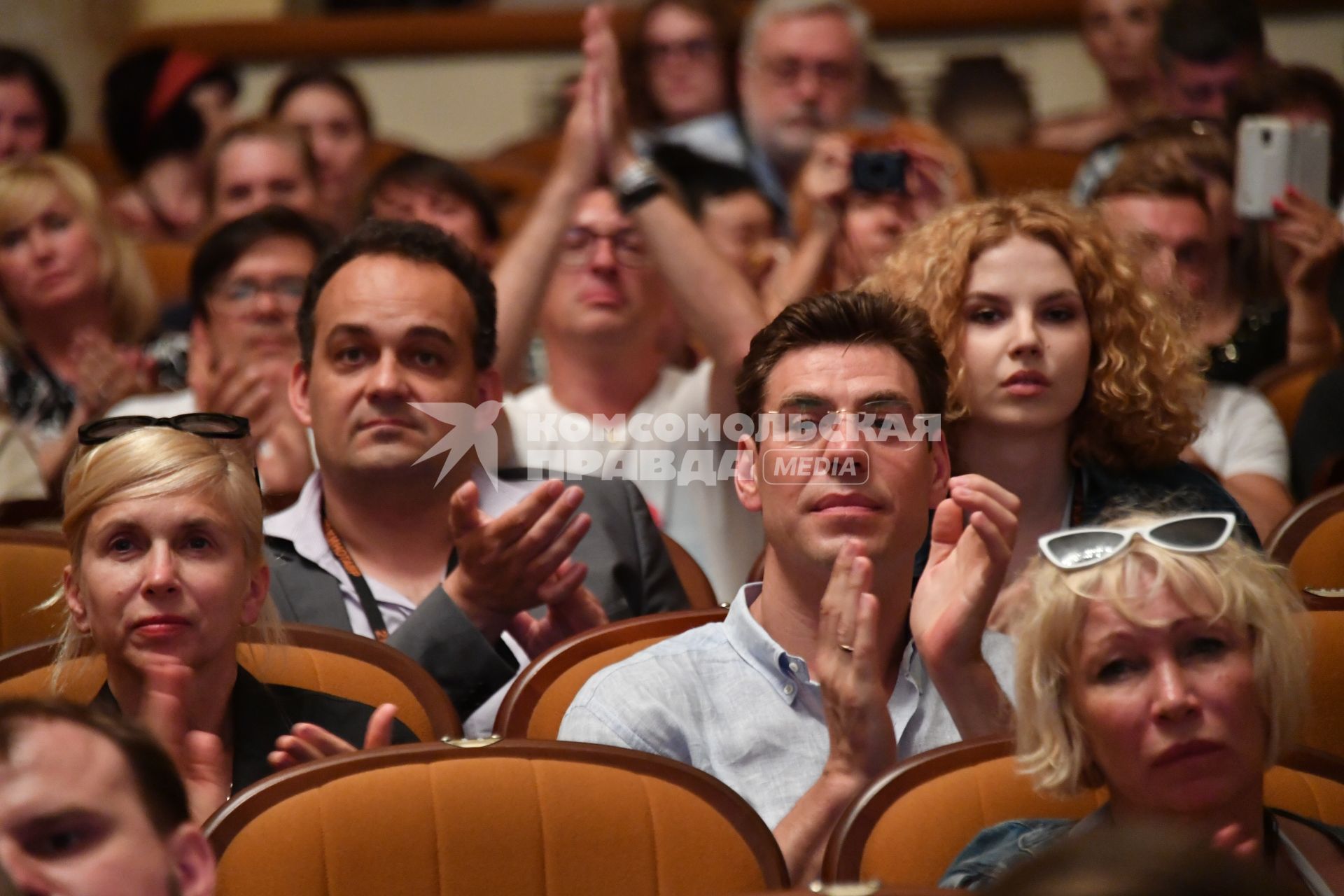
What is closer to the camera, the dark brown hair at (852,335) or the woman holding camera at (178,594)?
the woman holding camera at (178,594)

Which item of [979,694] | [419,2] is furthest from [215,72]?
[979,694]

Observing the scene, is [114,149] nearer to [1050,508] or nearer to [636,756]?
[1050,508]

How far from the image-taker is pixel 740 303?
2.97 meters

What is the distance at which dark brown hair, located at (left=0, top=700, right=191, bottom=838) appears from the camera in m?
1.45

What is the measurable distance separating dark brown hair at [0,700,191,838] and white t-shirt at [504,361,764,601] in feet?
4.96

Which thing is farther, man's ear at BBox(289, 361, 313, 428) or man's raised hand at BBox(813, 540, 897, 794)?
man's ear at BBox(289, 361, 313, 428)

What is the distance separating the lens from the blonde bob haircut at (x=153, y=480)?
2.04 m

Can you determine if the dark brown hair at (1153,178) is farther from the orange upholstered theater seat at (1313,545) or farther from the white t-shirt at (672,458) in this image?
the orange upholstered theater seat at (1313,545)

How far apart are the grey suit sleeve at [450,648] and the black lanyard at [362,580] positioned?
128mm

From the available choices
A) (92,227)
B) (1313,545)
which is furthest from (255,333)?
(1313,545)

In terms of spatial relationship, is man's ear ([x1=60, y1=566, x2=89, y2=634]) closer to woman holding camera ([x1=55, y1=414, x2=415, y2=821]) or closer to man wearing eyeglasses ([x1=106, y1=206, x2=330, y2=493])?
woman holding camera ([x1=55, y1=414, x2=415, y2=821])

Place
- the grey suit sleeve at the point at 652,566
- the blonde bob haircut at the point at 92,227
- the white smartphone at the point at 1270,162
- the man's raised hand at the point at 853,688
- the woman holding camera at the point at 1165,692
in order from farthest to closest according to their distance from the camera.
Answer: the blonde bob haircut at the point at 92,227, the white smartphone at the point at 1270,162, the grey suit sleeve at the point at 652,566, the man's raised hand at the point at 853,688, the woman holding camera at the point at 1165,692

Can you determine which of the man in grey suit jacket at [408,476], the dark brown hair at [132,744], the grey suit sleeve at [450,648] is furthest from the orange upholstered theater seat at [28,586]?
the dark brown hair at [132,744]

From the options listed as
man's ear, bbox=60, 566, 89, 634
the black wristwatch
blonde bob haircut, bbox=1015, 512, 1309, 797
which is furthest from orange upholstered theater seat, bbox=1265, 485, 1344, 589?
man's ear, bbox=60, 566, 89, 634
